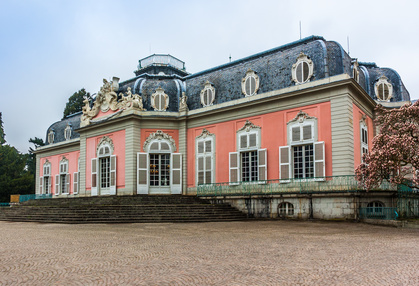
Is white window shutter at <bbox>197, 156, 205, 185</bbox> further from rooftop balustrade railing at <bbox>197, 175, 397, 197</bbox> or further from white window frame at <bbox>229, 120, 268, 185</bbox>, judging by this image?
white window frame at <bbox>229, 120, 268, 185</bbox>

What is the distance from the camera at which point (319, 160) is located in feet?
63.2

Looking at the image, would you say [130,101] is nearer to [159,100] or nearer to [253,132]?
[159,100]

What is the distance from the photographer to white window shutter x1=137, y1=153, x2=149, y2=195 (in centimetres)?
2455

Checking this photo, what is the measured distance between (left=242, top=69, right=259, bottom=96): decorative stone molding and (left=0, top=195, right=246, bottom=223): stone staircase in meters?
6.49

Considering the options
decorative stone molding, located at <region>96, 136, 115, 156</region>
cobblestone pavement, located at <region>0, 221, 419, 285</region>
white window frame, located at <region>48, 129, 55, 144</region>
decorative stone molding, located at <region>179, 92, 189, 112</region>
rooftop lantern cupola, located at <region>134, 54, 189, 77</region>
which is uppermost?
rooftop lantern cupola, located at <region>134, 54, 189, 77</region>

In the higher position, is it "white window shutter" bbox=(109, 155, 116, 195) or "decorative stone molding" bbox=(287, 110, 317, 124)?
"decorative stone molding" bbox=(287, 110, 317, 124)

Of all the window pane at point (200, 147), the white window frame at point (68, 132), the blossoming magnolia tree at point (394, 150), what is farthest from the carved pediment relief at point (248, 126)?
the white window frame at point (68, 132)

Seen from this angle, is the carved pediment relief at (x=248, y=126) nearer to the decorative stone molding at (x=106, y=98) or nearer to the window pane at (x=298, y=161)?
the window pane at (x=298, y=161)

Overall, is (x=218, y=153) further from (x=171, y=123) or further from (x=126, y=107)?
(x=126, y=107)

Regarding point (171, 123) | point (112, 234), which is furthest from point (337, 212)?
point (171, 123)

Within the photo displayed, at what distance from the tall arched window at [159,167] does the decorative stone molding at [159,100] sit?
1607 millimetres

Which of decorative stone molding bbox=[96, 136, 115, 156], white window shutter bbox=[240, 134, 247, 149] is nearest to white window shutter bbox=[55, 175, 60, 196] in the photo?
decorative stone molding bbox=[96, 136, 115, 156]

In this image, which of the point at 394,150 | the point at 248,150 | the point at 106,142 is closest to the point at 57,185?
the point at 106,142

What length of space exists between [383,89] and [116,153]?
16622mm
